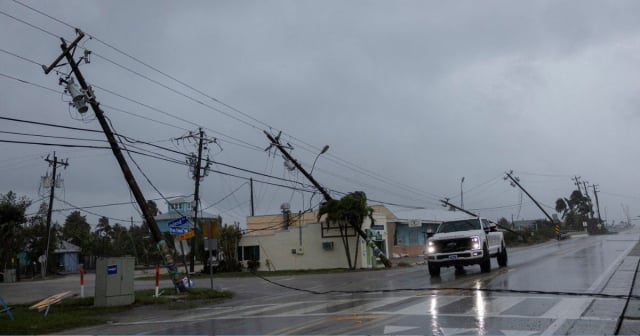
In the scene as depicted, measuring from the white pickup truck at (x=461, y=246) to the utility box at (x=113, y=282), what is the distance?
1080 cm

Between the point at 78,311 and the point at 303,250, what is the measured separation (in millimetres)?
22346

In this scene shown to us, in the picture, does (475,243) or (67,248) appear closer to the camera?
(475,243)

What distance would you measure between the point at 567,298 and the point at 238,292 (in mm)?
13331

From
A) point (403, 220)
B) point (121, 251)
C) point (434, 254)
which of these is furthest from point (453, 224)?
point (121, 251)

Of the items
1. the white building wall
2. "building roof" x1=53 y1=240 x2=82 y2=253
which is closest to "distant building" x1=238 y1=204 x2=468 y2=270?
the white building wall

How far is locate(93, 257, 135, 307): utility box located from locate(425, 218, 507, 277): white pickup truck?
10797 mm

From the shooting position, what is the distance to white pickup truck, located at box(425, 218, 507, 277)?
1855 cm

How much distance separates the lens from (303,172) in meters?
32.4

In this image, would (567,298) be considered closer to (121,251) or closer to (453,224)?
(453,224)

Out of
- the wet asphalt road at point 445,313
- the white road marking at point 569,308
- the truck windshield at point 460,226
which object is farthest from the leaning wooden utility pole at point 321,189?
the white road marking at point 569,308

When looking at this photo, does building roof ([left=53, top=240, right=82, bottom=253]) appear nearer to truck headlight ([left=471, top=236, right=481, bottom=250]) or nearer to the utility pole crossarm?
the utility pole crossarm

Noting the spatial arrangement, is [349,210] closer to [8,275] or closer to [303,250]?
[303,250]

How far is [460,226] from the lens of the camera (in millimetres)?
20297

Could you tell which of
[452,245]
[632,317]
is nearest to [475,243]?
[452,245]
